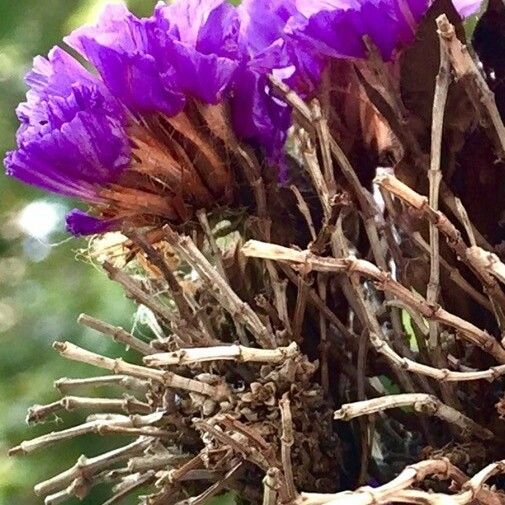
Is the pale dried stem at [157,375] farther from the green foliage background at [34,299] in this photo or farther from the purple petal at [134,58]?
the green foliage background at [34,299]

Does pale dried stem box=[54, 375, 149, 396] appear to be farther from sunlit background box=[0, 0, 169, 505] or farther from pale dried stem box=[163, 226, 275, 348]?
sunlit background box=[0, 0, 169, 505]

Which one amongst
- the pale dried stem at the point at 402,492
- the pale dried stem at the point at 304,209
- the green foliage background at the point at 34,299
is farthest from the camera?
the green foliage background at the point at 34,299

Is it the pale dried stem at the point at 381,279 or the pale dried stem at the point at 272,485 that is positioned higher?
the pale dried stem at the point at 381,279

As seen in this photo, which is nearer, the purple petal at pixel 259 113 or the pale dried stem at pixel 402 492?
the pale dried stem at pixel 402 492

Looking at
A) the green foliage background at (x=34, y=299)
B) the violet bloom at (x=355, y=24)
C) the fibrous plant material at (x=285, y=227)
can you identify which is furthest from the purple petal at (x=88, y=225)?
the green foliage background at (x=34, y=299)

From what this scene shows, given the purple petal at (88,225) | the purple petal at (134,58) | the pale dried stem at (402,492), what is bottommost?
the pale dried stem at (402,492)

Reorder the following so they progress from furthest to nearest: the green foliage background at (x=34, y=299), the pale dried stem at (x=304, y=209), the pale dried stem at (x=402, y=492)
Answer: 1. the green foliage background at (x=34, y=299)
2. the pale dried stem at (x=304, y=209)
3. the pale dried stem at (x=402, y=492)
